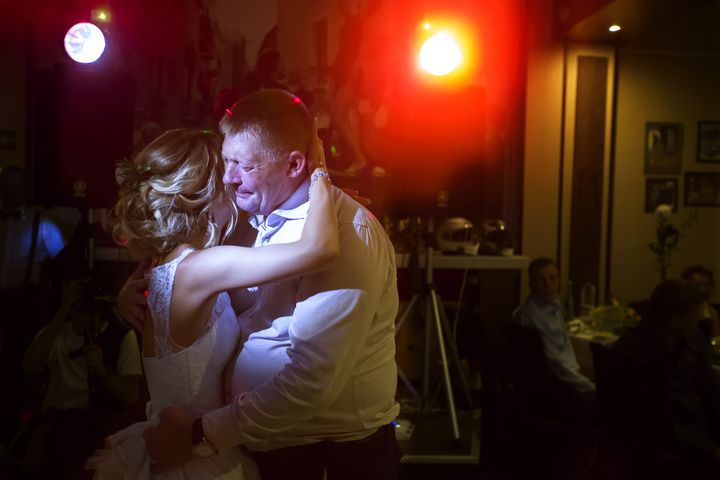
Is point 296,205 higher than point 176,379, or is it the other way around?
point 296,205

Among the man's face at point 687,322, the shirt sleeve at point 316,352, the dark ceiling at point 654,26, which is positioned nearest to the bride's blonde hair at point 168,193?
the shirt sleeve at point 316,352

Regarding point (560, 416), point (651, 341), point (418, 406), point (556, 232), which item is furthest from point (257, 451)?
point (556, 232)

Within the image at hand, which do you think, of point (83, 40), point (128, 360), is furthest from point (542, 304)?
point (83, 40)

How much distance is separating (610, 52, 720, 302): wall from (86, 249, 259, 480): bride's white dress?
4.91 m

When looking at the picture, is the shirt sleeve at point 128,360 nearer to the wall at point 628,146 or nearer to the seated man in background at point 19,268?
the seated man in background at point 19,268

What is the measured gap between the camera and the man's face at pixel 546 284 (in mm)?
3941

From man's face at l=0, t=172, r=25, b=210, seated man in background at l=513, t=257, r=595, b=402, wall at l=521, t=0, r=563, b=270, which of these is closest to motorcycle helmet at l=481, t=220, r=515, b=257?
wall at l=521, t=0, r=563, b=270

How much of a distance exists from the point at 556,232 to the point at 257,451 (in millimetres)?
4313

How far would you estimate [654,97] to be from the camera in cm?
582

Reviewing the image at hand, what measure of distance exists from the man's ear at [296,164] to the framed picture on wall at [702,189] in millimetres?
5428

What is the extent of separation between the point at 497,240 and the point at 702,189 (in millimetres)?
2361

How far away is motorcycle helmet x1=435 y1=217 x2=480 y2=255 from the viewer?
4793mm

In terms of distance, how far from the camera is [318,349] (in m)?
1.34

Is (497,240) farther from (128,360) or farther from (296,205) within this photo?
(296,205)
